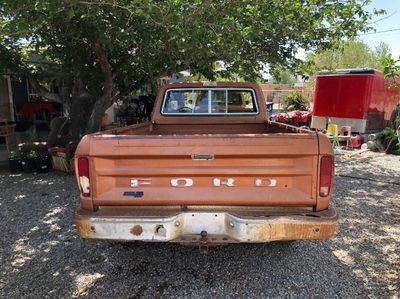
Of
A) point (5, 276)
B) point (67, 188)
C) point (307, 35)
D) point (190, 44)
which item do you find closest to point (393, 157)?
point (307, 35)

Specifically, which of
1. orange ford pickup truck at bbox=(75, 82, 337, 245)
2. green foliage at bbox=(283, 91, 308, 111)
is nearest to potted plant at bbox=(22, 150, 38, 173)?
orange ford pickup truck at bbox=(75, 82, 337, 245)

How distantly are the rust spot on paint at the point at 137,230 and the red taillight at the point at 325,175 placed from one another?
157 cm

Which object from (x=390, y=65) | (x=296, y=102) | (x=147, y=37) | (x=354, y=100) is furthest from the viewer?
(x=296, y=102)

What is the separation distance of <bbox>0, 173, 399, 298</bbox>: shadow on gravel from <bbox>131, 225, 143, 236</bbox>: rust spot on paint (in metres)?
0.64

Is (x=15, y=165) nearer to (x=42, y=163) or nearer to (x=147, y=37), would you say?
(x=42, y=163)

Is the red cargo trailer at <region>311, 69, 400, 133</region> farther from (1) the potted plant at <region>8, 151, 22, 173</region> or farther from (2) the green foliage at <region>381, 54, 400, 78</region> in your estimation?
(1) the potted plant at <region>8, 151, 22, 173</region>

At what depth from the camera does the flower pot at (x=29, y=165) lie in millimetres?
7949

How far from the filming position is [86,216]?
120 inches

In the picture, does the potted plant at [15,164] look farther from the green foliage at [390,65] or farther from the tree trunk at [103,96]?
the green foliage at [390,65]

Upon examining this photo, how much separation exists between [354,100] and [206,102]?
875 centimetres

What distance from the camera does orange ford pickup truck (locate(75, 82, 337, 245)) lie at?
2.99 m

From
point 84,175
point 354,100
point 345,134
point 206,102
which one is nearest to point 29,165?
point 206,102

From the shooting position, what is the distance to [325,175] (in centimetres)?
302

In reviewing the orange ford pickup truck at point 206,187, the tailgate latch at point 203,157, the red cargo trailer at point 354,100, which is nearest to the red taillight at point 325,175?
the orange ford pickup truck at point 206,187
